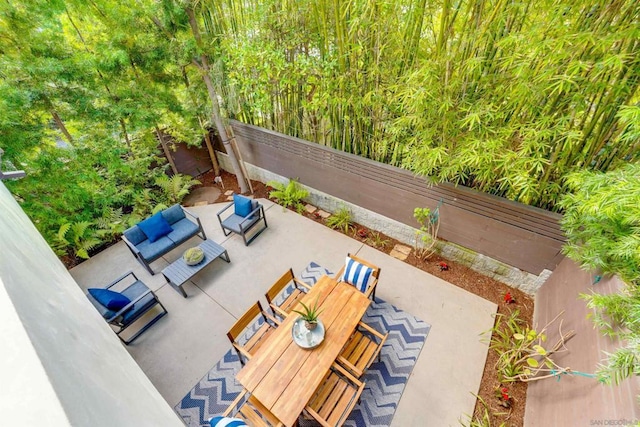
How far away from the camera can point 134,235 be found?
11.6ft

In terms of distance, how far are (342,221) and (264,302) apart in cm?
178

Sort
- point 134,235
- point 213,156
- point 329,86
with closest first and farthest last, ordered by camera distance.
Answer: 1. point 329,86
2. point 134,235
3. point 213,156

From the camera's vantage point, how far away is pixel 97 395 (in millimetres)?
673

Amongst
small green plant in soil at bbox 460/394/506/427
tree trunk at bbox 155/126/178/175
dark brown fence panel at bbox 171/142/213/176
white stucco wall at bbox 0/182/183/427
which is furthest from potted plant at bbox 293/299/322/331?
dark brown fence panel at bbox 171/142/213/176

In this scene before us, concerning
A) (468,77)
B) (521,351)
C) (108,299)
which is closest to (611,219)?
(468,77)

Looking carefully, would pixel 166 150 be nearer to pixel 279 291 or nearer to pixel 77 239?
pixel 77 239

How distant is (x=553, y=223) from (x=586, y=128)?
3.14ft

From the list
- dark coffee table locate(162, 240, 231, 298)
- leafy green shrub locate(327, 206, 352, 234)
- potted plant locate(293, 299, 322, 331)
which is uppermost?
potted plant locate(293, 299, 322, 331)

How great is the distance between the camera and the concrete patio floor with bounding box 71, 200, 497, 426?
236 centimetres

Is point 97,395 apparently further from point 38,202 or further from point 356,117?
point 38,202

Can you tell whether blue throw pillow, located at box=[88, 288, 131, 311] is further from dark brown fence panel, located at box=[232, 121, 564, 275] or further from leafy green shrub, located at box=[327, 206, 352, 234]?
dark brown fence panel, located at box=[232, 121, 564, 275]

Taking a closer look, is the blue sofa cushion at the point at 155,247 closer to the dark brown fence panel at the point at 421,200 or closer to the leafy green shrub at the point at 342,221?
the dark brown fence panel at the point at 421,200

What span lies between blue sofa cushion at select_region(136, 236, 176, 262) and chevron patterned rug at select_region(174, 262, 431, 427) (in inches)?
72.2

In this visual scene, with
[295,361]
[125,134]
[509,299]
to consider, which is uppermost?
[125,134]
